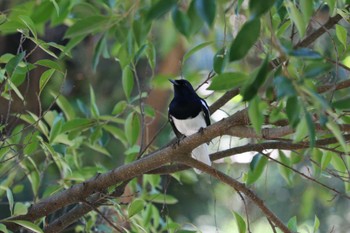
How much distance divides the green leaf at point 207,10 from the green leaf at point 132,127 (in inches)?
58.9

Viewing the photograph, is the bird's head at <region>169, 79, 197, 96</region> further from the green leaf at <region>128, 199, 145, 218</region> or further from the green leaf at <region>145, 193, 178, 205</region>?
the green leaf at <region>128, 199, 145, 218</region>

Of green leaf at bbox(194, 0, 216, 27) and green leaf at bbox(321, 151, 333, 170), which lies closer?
green leaf at bbox(194, 0, 216, 27)

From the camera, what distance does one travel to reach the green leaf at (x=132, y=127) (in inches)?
102

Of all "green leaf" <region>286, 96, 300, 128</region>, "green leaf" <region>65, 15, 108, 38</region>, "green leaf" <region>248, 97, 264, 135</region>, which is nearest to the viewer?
"green leaf" <region>286, 96, 300, 128</region>

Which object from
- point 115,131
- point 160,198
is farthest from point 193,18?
point 160,198

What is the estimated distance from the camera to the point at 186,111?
334 cm

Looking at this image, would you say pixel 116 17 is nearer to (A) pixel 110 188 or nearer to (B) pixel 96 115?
(A) pixel 110 188

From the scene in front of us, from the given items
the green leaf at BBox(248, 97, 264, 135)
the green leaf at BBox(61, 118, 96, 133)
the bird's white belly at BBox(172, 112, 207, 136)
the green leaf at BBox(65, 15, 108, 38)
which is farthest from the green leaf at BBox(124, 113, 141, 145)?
the green leaf at BBox(248, 97, 264, 135)

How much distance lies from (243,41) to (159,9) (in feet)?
0.53

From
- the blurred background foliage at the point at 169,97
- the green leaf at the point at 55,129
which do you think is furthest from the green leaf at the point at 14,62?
the green leaf at the point at 55,129

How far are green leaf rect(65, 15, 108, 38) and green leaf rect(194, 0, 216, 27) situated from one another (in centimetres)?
39

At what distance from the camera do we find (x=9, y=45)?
4.38 m

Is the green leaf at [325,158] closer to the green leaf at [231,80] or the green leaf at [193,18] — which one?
the green leaf at [231,80]

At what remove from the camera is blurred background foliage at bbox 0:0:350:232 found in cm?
125
